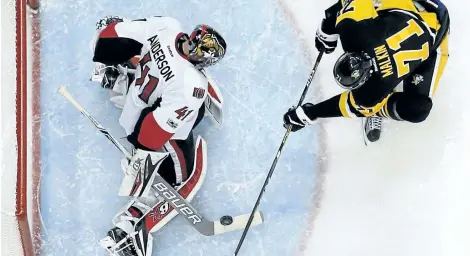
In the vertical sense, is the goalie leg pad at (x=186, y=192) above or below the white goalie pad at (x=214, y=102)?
below

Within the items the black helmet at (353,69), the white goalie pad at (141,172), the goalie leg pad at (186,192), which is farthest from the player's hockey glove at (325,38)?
the white goalie pad at (141,172)

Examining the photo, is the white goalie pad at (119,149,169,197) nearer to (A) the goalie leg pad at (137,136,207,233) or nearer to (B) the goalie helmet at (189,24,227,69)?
(A) the goalie leg pad at (137,136,207,233)

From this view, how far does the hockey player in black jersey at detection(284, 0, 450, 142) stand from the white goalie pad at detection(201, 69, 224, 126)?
2.09 feet

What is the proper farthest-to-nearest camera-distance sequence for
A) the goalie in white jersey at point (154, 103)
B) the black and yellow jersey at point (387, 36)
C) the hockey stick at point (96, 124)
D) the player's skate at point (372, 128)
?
the player's skate at point (372, 128) → the hockey stick at point (96, 124) → the goalie in white jersey at point (154, 103) → the black and yellow jersey at point (387, 36)

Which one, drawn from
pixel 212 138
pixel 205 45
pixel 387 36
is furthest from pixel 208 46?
pixel 212 138

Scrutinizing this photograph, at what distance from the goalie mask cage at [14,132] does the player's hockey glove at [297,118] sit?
4.08 feet

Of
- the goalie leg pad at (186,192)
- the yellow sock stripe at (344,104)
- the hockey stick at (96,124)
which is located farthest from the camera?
the goalie leg pad at (186,192)

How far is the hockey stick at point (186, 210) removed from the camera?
2.91 metres

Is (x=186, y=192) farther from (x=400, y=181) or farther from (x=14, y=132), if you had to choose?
(x=400, y=181)

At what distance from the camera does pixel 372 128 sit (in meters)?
3.17

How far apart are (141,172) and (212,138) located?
58 centimetres

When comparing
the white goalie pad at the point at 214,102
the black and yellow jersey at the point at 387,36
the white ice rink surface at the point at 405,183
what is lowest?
the white ice rink surface at the point at 405,183

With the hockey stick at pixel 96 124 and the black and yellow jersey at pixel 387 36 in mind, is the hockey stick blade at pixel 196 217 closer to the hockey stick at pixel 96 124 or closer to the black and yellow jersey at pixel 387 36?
the hockey stick at pixel 96 124

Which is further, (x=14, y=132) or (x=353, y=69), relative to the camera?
(x=14, y=132)
